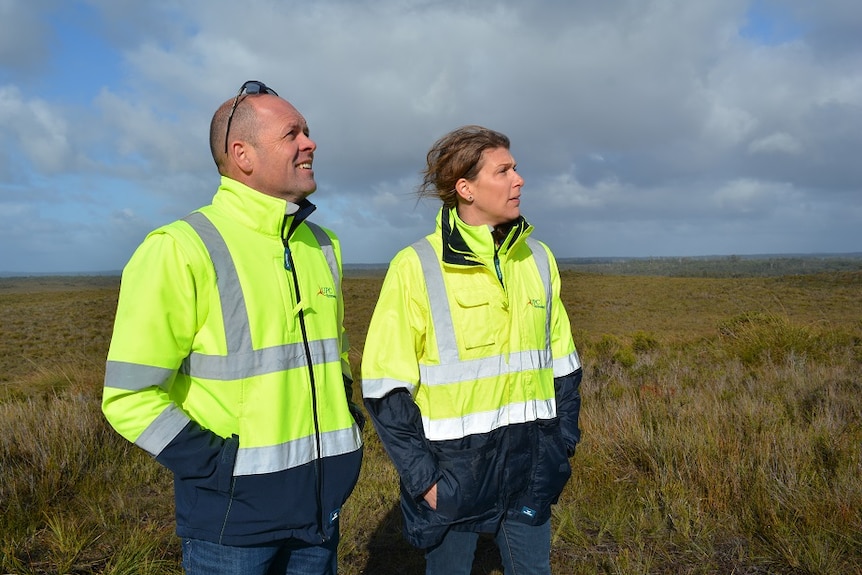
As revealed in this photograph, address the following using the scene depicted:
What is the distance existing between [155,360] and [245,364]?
234mm

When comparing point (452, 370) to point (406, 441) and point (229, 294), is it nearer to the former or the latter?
point (406, 441)

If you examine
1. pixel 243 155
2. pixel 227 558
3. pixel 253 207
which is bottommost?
pixel 227 558

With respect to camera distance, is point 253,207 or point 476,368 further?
point 476,368

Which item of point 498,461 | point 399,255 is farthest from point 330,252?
point 498,461

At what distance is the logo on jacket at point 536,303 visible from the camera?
2.04m

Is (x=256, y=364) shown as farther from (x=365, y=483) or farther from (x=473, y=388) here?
(x=365, y=483)

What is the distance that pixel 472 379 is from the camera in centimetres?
190

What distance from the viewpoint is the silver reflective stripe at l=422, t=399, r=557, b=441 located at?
1861mm

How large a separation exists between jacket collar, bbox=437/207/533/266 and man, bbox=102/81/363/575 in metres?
0.46

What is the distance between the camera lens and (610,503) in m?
3.50

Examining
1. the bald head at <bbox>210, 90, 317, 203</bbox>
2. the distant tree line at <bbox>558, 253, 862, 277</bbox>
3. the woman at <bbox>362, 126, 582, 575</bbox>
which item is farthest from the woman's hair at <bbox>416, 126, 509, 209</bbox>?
the distant tree line at <bbox>558, 253, 862, 277</bbox>

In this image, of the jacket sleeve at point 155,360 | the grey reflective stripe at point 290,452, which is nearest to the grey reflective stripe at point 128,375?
the jacket sleeve at point 155,360

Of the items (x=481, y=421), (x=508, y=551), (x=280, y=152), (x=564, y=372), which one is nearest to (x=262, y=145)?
(x=280, y=152)

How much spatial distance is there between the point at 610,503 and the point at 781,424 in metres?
2.11
